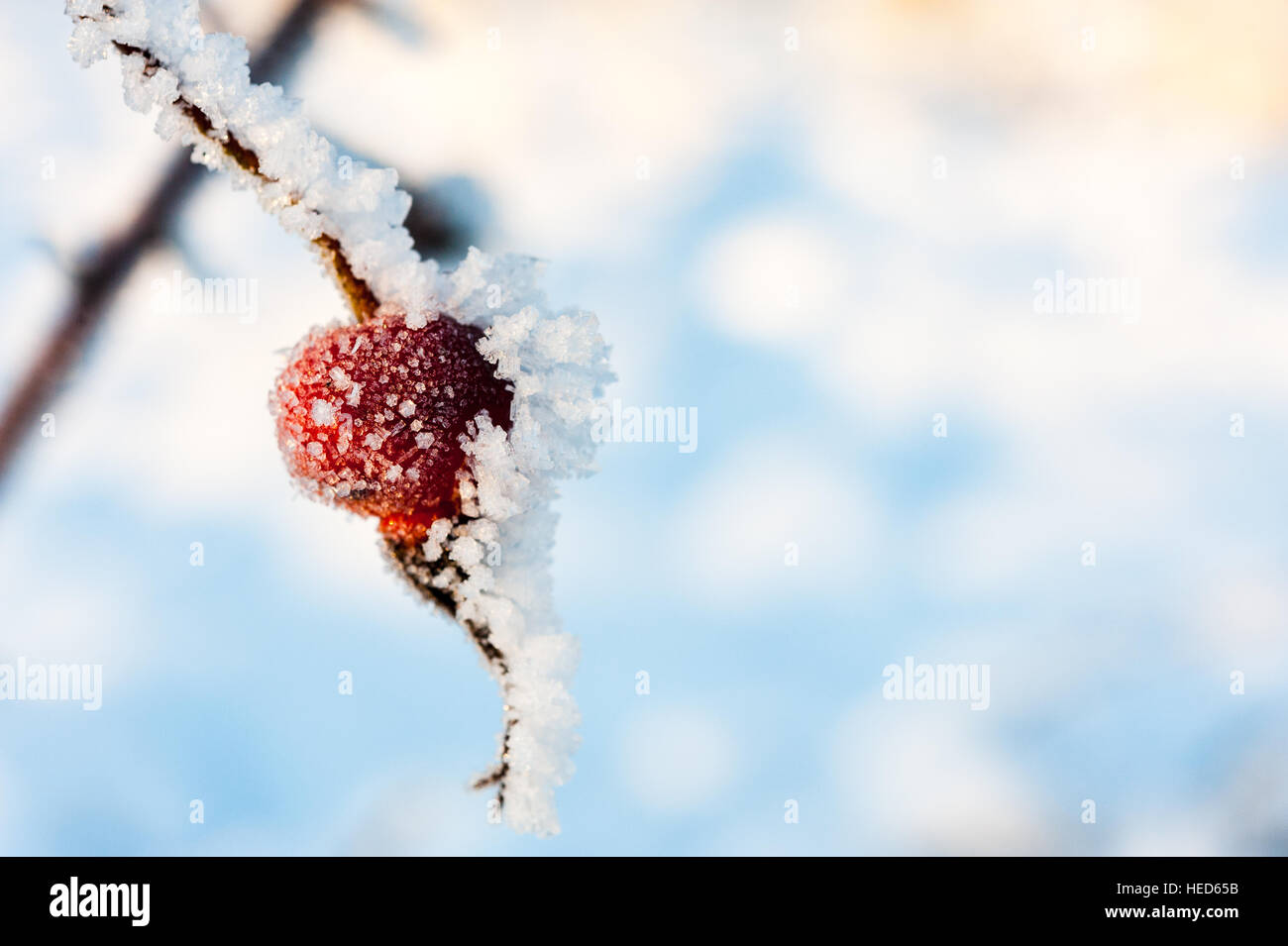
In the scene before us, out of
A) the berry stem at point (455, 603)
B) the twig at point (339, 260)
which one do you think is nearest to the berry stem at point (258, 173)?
the twig at point (339, 260)

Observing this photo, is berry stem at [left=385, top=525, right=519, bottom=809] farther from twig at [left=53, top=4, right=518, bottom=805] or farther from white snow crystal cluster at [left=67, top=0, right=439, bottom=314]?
white snow crystal cluster at [left=67, top=0, right=439, bottom=314]

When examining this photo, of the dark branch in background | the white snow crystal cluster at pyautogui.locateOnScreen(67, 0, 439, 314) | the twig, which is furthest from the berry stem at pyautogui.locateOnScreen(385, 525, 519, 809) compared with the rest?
the dark branch in background

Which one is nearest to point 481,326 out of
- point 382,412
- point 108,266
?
point 382,412

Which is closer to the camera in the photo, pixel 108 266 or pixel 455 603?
pixel 455 603

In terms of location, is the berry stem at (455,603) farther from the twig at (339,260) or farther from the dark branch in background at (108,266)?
the dark branch in background at (108,266)

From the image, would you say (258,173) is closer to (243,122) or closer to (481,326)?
(243,122)

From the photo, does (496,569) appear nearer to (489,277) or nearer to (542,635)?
(542,635)
